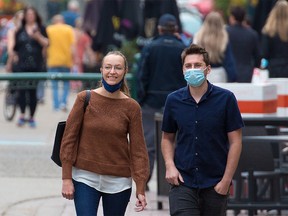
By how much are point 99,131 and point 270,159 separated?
3.02 metres

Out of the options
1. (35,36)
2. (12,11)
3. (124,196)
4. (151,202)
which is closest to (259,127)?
(151,202)

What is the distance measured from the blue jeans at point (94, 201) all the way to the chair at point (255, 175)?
105 inches

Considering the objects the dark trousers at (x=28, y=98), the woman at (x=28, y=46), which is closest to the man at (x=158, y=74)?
the dark trousers at (x=28, y=98)

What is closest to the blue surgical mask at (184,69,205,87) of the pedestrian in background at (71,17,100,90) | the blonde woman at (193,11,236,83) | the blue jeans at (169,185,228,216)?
the blue jeans at (169,185,228,216)

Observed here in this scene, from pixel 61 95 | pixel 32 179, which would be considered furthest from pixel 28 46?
pixel 32 179

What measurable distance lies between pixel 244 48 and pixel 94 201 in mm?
8306

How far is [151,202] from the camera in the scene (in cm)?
1140

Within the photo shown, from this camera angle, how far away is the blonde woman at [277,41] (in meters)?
14.5

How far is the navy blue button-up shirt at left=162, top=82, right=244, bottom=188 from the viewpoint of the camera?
285 inches

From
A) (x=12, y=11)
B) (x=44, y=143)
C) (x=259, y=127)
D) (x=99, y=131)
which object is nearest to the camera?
(x=99, y=131)

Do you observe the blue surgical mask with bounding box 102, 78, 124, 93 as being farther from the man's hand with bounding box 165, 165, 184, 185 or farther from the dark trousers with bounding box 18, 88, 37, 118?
the dark trousers with bounding box 18, 88, 37, 118

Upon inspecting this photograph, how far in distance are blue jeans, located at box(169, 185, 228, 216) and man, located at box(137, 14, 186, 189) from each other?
449 centimetres

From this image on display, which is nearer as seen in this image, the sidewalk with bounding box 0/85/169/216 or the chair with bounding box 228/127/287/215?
the chair with bounding box 228/127/287/215

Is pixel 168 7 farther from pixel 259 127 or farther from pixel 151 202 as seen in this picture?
pixel 259 127
